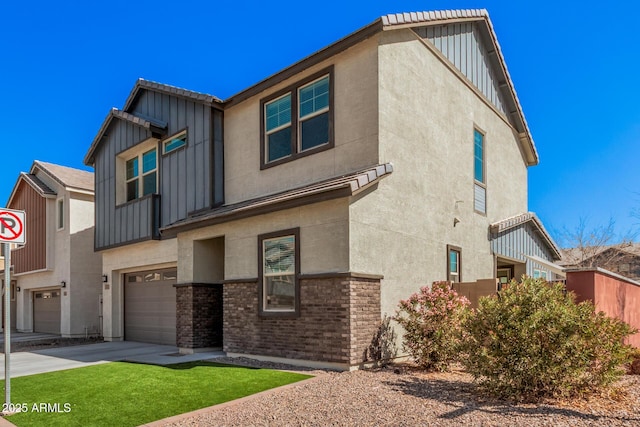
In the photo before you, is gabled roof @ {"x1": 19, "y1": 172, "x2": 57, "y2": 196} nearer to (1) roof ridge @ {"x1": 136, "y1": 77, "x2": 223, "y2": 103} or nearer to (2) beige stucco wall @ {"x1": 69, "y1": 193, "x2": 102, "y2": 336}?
(2) beige stucco wall @ {"x1": 69, "y1": 193, "x2": 102, "y2": 336}

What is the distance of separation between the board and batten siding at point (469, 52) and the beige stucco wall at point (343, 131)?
2.30m

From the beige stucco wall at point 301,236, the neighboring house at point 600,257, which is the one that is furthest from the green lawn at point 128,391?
the neighboring house at point 600,257

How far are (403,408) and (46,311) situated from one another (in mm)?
22003

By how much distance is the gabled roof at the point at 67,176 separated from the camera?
2122 centimetres

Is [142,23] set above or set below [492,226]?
above

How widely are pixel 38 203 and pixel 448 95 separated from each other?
63.5 ft

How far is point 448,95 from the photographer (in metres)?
13.6

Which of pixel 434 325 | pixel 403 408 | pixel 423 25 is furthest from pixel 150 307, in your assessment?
pixel 423 25

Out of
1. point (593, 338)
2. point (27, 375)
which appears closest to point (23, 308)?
point (27, 375)

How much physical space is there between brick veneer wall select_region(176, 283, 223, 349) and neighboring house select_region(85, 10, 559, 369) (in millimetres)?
51

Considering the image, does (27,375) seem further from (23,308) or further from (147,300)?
(23,308)

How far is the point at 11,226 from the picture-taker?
299 inches

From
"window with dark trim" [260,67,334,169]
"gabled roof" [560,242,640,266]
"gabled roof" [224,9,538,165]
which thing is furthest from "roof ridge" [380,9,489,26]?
"gabled roof" [560,242,640,266]

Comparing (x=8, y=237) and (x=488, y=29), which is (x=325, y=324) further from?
(x=488, y=29)
